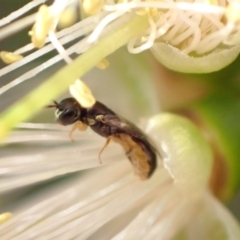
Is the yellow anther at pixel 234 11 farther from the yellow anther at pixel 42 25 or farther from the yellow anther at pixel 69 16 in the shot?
the yellow anther at pixel 69 16

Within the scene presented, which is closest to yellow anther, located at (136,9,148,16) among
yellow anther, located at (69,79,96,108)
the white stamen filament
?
the white stamen filament

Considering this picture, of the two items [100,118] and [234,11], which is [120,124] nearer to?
[100,118]

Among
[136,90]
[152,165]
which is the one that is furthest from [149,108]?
[152,165]

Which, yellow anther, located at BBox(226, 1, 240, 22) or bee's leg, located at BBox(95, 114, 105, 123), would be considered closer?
yellow anther, located at BBox(226, 1, 240, 22)

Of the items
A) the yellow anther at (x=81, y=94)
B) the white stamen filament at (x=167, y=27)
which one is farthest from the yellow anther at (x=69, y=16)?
the yellow anther at (x=81, y=94)

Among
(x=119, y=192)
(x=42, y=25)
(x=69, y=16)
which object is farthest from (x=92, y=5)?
(x=119, y=192)

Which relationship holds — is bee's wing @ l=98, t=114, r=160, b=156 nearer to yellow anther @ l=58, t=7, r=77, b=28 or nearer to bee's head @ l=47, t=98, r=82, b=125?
bee's head @ l=47, t=98, r=82, b=125
